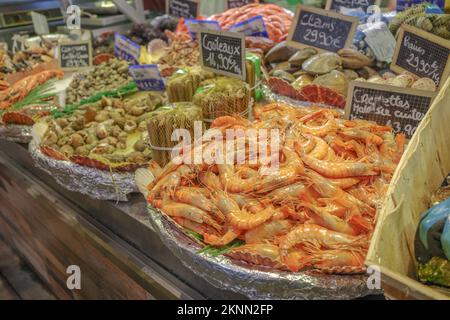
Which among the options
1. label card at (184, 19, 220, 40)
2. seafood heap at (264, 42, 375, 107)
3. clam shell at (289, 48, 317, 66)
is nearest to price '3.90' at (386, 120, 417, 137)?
seafood heap at (264, 42, 375, 107)

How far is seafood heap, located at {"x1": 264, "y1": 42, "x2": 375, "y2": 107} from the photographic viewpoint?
2.39 meters

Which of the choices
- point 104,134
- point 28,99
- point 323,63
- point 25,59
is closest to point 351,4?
point 323,63

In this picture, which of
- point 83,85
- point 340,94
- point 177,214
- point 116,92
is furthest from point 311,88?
point 83,85

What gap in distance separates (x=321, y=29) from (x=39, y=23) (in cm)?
320

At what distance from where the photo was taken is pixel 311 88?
7.91 ft

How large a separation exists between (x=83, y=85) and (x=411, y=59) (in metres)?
2.31

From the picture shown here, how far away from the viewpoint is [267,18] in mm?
3637

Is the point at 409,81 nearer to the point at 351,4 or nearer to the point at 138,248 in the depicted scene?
the point at 351,4

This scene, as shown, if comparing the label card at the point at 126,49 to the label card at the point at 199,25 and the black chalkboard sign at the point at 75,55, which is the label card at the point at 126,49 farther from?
the label card at the point at 199,25

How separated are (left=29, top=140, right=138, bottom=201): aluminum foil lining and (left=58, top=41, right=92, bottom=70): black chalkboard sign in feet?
4.71

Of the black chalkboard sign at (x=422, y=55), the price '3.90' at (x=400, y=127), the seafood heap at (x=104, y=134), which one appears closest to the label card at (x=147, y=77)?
the seafood heap at (x=104, y=134)

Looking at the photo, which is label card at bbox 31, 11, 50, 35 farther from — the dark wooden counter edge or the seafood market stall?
the dark wooden counter edge

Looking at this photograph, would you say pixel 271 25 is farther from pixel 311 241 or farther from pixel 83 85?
pixel 311 241

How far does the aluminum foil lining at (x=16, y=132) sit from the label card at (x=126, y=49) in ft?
3.69
